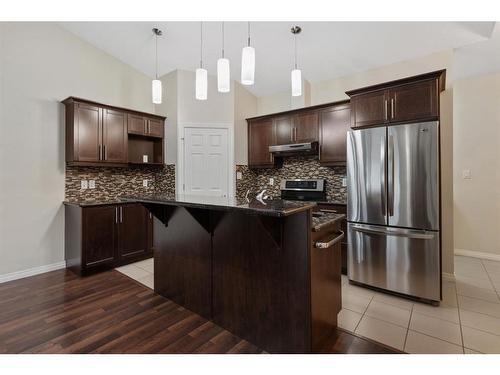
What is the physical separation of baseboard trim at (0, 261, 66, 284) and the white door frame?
6.36ft

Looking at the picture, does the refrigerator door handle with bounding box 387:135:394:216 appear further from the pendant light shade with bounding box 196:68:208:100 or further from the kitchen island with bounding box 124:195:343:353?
Answer: the pendant light shade with bounding box 196:68:208:100

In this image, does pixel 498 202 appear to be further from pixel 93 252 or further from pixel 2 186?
pixel 2 186

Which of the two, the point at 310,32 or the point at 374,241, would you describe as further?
the point at 310,32

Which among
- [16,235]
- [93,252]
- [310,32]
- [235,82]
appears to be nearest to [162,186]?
[93,252]

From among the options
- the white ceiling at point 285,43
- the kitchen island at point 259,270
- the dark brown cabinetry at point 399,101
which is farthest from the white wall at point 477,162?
the kitchen island at point 259,270

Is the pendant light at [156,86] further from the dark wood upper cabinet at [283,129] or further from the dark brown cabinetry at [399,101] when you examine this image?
the dark brown cabinetry at [399,101]

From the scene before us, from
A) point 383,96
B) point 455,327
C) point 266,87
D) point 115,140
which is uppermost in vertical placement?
point 266,87

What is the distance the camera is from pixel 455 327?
2.11 metres

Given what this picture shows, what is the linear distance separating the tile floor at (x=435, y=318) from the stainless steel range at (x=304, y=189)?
1.41 m

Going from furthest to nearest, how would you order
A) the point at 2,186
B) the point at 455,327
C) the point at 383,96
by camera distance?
the point at 2,186, the point at 383,96, the point at 455,327

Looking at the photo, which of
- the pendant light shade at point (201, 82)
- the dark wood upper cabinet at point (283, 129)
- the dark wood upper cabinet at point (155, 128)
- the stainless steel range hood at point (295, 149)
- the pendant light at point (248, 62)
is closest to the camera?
the pendant light at point (248, 62)

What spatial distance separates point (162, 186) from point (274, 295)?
340cm

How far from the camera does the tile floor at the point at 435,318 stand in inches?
74.5
